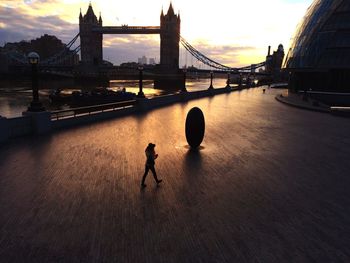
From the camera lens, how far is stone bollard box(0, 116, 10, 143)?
1339cm

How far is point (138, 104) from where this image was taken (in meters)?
25.6

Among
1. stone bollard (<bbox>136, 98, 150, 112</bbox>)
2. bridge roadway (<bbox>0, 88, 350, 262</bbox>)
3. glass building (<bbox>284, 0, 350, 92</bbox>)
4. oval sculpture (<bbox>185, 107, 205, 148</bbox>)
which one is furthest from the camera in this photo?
glass building (<bbox>284, 0, 350, 92</bbox>)

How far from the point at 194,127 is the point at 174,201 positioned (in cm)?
579

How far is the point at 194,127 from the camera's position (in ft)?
44.8

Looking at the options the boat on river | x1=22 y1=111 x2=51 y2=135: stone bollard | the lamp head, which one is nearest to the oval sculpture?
x1=22 y1=111 x2=51 y2=135: stone bollard

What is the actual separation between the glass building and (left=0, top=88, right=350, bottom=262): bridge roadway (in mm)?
31852

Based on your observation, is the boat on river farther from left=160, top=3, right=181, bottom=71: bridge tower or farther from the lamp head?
left=160, top=3, right=181, bottom=71: bridge tower

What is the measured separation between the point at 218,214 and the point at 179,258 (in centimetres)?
212

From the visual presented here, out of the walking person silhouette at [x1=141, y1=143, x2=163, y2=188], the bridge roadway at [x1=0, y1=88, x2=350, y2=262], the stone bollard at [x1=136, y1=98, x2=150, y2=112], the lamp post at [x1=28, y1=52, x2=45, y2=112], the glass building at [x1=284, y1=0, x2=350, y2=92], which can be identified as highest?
the glass building at [x1=284, y1=0, x2=350, y2=92]

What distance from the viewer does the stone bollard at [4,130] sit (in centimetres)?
1339

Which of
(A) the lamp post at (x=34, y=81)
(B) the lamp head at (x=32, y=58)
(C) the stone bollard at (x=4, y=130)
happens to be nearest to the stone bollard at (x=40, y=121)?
(A) the lamp post at (x=34, y=81)

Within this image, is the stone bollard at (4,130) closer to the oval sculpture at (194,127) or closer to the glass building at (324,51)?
the oval sculpture at (194,127)

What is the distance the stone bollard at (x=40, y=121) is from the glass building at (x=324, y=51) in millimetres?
40227

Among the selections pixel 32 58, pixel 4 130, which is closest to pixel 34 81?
pixel 32 58
